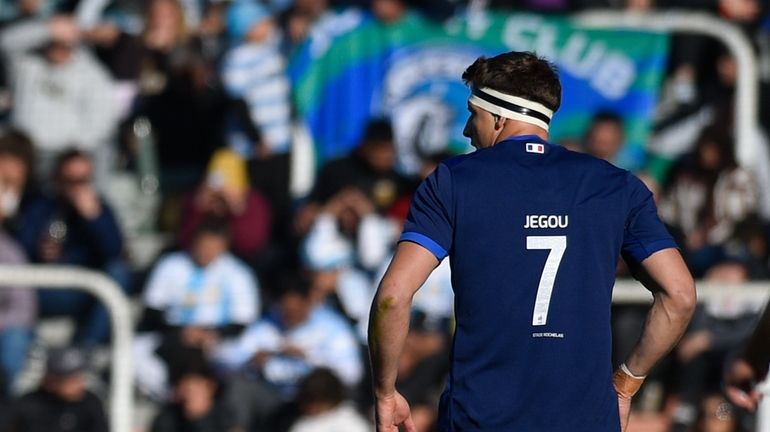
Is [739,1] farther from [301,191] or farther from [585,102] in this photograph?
[301,191]

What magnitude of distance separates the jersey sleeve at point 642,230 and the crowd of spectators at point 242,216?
423cm

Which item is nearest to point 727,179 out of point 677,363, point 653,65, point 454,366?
point 653,65

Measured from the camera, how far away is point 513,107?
14.8 ft

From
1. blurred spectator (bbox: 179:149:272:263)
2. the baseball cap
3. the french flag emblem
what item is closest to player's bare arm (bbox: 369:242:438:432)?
the french flag emblem

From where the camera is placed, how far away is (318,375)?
8.87 meters

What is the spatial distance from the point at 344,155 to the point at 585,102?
1.68 meters

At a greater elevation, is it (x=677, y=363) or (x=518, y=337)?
(x=518, y=337)

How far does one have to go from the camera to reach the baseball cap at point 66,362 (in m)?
8.52

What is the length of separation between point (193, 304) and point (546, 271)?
5442 millimetres

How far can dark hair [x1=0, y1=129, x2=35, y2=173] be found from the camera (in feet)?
33.4

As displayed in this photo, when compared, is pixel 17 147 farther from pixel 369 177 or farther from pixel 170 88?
pixel 369 177

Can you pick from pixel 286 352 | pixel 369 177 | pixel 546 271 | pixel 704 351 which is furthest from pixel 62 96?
pixel 546 271

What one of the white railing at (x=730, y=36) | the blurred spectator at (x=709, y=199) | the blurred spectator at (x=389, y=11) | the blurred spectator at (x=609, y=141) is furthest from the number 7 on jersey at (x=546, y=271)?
the blurred spectator at (x=389, y=11)

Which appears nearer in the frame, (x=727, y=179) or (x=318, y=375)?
(x=318, y=375)
